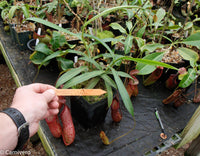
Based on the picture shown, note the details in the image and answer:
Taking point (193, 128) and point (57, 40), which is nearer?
point (193, 128)

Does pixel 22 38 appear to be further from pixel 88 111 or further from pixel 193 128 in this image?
pixel 193 128

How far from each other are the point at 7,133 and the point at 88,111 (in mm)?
408

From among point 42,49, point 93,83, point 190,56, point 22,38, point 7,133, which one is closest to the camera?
point 7,133

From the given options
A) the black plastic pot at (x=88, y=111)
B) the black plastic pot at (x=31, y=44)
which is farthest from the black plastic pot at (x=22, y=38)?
the black plastic pot at (x=88, y=111)

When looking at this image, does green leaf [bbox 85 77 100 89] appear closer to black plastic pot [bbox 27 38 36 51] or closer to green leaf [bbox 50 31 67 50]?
green leaf [bbox 50 31 67 50]

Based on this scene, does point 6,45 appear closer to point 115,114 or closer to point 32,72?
point 32,72

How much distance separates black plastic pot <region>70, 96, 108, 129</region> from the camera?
0.80 meters

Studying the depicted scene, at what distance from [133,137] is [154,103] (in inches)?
14.3

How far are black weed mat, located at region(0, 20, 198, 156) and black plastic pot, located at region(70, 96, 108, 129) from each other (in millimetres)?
41

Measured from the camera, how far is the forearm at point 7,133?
1.56ft

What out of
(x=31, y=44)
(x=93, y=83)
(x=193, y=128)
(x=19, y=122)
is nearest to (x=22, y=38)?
(x=31, y=44)

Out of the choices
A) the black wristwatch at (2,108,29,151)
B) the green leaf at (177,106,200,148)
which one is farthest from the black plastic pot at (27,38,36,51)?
the green leaf at (177,106,200,148)


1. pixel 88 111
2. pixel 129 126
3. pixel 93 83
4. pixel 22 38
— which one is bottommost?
pixel 129 126

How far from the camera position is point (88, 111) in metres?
0.81
